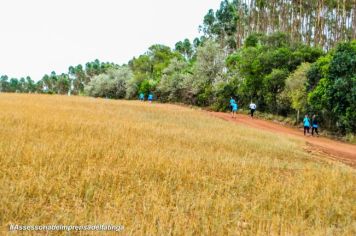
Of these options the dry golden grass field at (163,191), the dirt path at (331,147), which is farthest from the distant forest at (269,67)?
the dry golden grass field at (163,191)

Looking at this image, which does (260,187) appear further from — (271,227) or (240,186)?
(271,227)

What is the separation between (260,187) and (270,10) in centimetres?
6196

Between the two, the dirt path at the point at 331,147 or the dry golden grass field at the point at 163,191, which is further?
the dirt path at the point at 331,147

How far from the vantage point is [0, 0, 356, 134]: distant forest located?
27.4 metres

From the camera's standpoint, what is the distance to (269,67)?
130 feet

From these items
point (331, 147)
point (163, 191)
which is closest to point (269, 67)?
point (331, 147)

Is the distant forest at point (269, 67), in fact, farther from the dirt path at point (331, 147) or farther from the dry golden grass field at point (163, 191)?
the dry golden grass field at point (163, 191)

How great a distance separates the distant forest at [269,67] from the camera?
27.4m

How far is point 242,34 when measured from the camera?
7181 cm

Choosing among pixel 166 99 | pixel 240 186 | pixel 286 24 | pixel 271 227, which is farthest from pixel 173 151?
pixel 286 24

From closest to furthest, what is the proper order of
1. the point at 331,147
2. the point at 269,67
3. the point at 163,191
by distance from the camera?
the point at 163,191, the point at 331,147, the point at 269,67

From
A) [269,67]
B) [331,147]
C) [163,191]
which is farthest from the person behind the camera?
[269,67]

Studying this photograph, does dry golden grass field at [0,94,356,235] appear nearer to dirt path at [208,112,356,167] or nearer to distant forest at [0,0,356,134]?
dirt path at [208,112,356,167]

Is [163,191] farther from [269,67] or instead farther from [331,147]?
[269,67]
